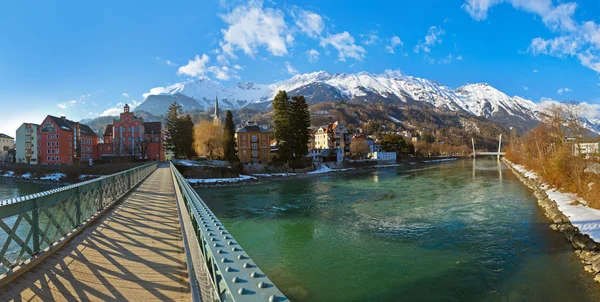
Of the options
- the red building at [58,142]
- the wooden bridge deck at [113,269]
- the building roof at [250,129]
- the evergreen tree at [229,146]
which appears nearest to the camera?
the wooden bridge deck at [113,269]

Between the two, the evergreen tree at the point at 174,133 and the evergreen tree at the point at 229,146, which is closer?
the evergreen tree at the point at 229,146

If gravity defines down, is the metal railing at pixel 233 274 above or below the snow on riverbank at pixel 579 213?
above

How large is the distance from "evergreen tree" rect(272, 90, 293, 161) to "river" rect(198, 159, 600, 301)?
31.8 m

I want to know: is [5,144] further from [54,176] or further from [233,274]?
[233,274]

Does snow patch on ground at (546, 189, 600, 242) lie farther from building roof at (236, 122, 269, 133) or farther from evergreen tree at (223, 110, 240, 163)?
building roof at (236, 122, 269, 133)

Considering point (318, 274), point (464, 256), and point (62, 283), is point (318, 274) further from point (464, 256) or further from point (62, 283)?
point (62, 283)

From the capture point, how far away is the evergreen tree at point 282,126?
177 ft

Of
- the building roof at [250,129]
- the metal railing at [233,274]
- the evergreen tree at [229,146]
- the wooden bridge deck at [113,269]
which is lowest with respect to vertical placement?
the wooden bridge deck at [113,269]

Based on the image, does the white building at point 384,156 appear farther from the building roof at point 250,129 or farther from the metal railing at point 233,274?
the metal railing at point 233,274

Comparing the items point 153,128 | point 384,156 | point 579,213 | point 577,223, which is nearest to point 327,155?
point 384,156

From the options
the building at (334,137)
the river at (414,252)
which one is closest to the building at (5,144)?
the building at (334,137)

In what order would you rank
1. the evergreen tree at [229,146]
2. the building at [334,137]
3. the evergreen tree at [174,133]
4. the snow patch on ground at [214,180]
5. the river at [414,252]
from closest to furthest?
the river at [414,252] < the snow patch on ground at [214,180] < the evergreen tree at [229,146] < the evergreen tree at [174,133] < the building at [334,137]

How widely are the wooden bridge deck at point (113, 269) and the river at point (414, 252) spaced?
14.9 feet

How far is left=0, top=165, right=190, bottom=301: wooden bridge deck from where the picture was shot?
13.7 feet
